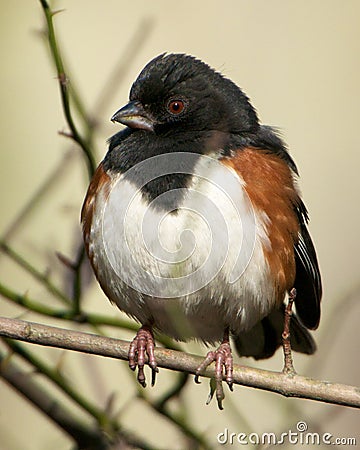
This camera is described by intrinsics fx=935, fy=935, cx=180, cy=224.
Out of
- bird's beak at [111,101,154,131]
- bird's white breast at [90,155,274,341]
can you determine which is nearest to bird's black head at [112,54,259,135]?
bird's beak at [111,101,154,131]

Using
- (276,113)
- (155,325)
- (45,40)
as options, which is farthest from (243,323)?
(276,113)

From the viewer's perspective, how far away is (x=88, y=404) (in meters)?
3.25

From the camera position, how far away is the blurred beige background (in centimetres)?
482

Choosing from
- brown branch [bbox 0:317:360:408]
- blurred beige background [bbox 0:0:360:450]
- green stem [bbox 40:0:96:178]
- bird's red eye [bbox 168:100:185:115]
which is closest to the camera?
brown branch [bbox 0:317:360:408]

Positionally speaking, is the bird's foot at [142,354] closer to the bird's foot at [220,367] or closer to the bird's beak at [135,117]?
the bird's foot at [220,367]

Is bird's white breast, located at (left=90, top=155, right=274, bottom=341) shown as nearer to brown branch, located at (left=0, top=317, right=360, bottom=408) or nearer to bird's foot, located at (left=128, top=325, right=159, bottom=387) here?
bird's foot, located at (left=128, top=325, right=159, bottom=387)

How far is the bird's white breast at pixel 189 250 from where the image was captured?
327 cm

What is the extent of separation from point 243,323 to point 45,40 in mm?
1310

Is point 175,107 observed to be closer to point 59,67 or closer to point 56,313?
point 59,67

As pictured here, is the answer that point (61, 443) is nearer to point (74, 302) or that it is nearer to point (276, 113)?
point (74, 302)

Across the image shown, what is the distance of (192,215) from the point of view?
326cm

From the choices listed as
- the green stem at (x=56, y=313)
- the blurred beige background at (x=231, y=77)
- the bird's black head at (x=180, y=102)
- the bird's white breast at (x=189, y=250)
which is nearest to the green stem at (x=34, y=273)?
the green stem at (x=56, y=313)

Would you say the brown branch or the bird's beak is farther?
the bird's beak

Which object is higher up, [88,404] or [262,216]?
[262,216]
